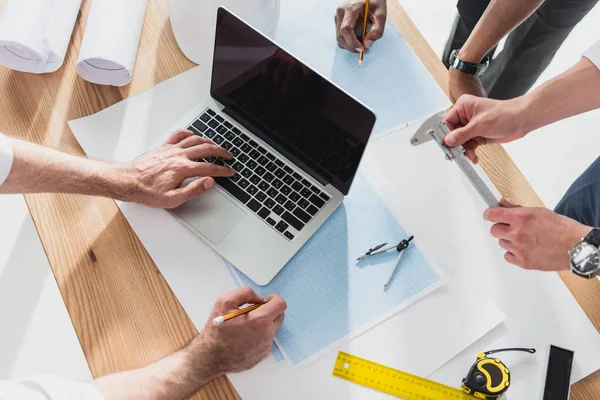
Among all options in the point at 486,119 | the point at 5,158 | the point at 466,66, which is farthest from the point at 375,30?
the point at 5,158

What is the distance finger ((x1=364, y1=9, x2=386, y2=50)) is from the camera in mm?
1156

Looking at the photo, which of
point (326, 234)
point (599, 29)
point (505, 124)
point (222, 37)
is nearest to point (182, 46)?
point (222, 37)

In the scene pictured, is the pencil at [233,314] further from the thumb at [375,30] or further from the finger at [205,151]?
the thumb at [375,30]

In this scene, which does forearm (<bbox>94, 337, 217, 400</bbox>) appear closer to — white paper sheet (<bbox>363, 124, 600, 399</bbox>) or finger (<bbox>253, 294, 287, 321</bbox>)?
finger (<bbox>253, 294, 287, 321</bbox>)

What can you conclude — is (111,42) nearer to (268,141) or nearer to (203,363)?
(268,141)

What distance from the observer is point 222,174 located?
98 centimetres

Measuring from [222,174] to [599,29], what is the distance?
188 centimetres

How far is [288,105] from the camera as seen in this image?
3.04ft

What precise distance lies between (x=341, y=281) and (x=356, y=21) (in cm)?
60

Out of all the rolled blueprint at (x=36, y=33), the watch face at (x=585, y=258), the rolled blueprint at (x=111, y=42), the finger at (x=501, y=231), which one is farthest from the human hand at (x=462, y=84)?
the rolled blueprint at (x=36, y=33)

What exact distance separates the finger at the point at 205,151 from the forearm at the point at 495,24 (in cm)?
59

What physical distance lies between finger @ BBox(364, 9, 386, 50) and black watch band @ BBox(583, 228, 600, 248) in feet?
2.01

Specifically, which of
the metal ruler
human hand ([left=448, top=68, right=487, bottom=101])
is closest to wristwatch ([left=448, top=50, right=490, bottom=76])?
human hand ([left=448, top=68, right=487, bottom=101])

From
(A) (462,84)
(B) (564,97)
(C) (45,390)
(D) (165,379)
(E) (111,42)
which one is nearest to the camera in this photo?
(C) (45,390)
